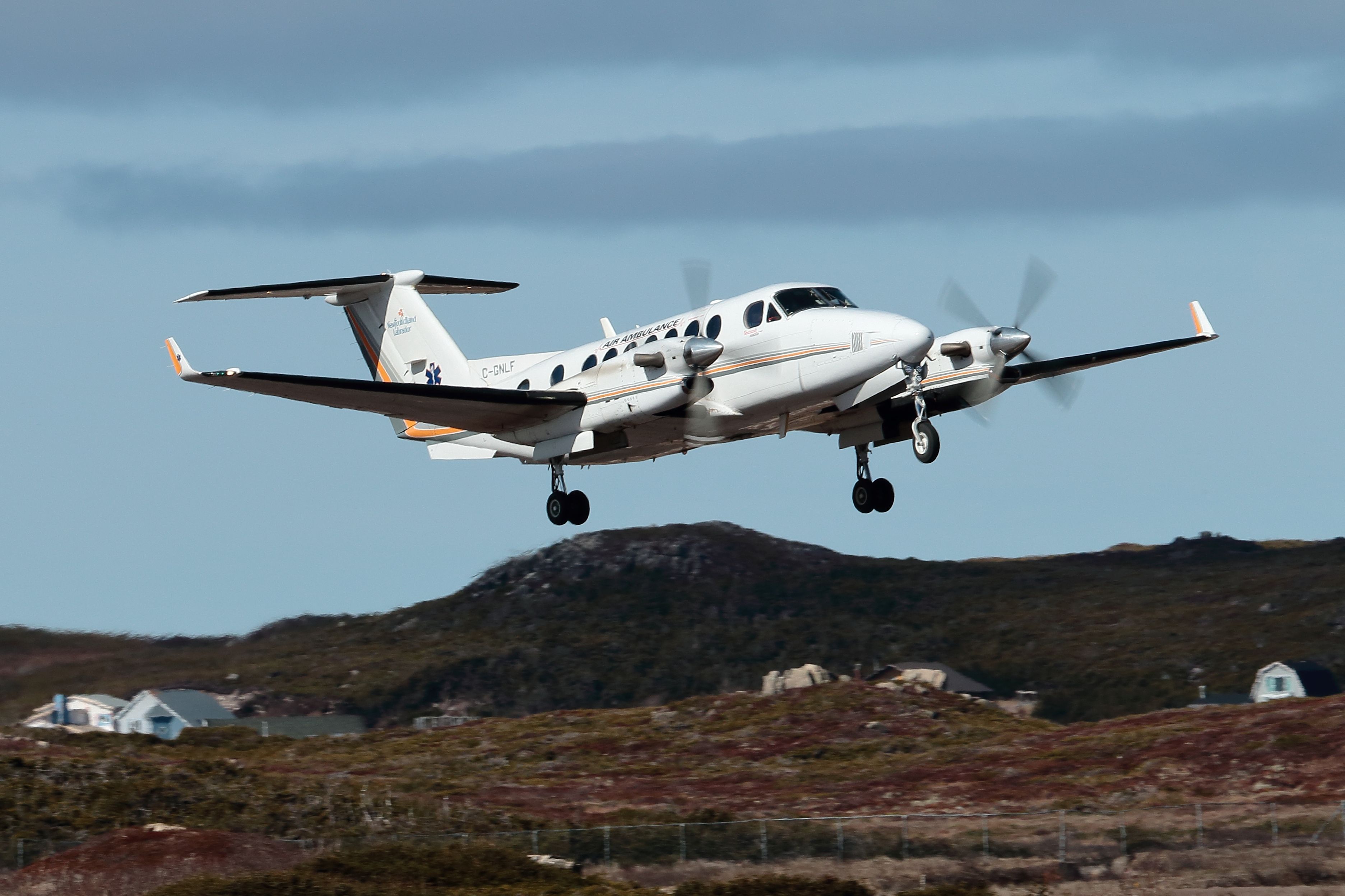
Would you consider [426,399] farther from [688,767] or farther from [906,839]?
[688,767]

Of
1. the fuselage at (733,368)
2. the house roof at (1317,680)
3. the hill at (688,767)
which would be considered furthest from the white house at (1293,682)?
the fuselage at (733,368)

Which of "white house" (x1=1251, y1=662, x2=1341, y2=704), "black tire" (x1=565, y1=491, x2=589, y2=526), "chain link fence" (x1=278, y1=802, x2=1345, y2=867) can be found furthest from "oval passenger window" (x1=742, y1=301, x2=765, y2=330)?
"white house" (x1=1251, y1=662, x2=1341, y2=704)

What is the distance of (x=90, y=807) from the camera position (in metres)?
38.2

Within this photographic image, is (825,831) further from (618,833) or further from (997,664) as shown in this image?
(997,664)

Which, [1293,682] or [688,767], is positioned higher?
[1293,682]

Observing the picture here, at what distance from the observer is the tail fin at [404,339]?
33.2 metres

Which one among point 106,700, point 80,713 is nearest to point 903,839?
point 106,700

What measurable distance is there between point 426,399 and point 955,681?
166ft

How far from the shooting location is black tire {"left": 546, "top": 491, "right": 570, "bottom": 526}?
29.8 m

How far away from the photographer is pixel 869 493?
27.8 m

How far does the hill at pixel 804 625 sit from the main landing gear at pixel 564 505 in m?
36.5

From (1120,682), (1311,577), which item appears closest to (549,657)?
(1120,682)

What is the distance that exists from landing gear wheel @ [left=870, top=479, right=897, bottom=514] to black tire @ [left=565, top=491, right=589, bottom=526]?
217 inches

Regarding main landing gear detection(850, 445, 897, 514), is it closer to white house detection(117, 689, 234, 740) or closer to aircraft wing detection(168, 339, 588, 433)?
aircraft wing detection(168, 339, 588, 433)
